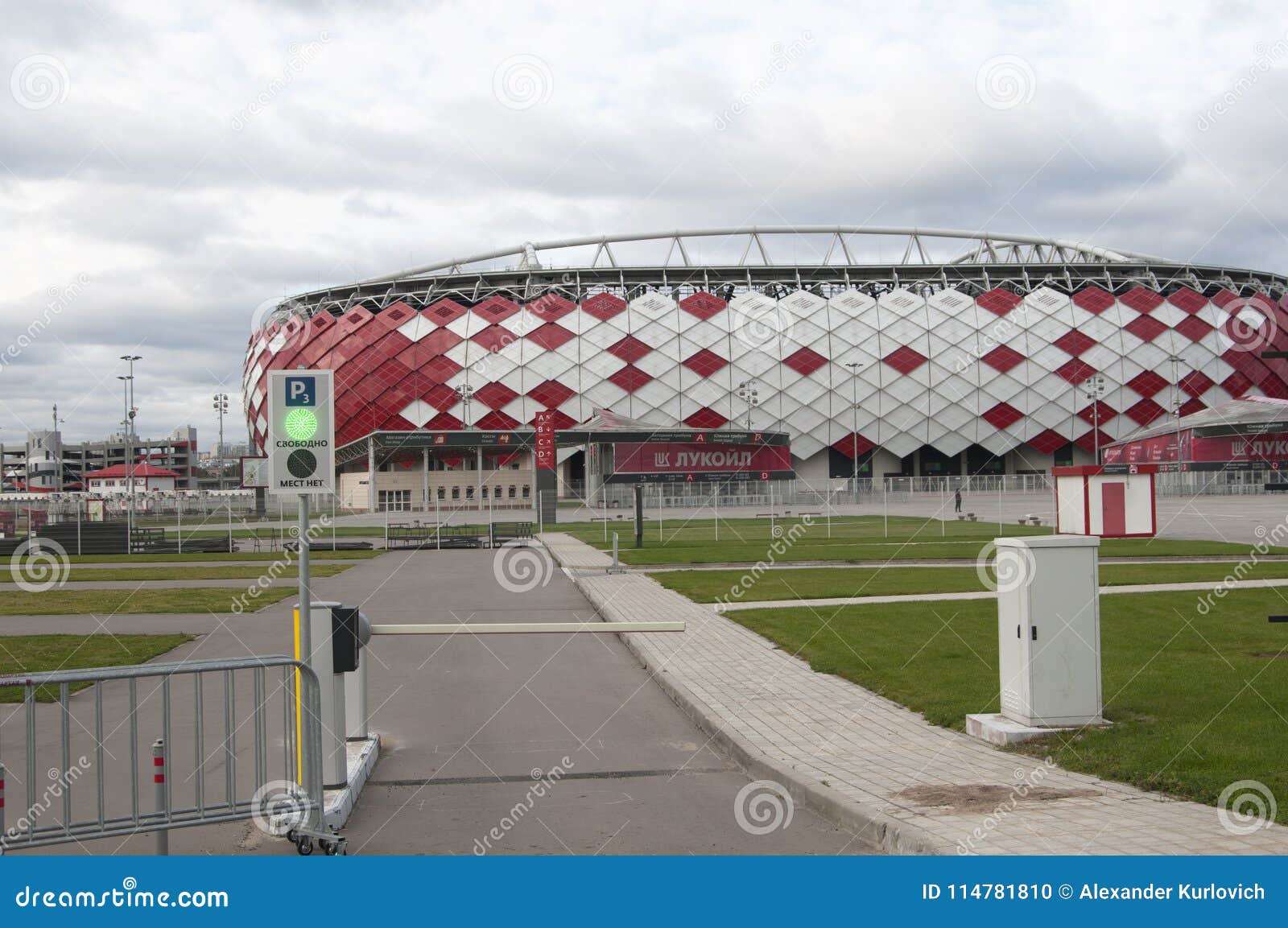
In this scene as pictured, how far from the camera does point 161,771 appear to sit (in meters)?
5.41

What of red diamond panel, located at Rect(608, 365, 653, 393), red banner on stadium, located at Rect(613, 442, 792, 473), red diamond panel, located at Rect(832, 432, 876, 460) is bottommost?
red banner on stadium, located at Rect(613, 442, 792, 473)

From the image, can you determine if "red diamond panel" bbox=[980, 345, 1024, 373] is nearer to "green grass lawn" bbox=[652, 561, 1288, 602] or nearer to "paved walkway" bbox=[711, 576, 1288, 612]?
"green grass lawn" bbox=[652, 561, 1288, 602]

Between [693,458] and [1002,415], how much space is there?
1406 inches

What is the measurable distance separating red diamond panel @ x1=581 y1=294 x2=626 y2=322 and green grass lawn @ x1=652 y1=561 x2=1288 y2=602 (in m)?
68.8

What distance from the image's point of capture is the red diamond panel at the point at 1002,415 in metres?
93.2

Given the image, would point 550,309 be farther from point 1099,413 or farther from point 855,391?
point 1099,413

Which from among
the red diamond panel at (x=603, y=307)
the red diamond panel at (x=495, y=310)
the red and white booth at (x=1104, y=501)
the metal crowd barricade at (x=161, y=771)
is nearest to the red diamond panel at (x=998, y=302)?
the red diamond panel at (x=603, y=307)

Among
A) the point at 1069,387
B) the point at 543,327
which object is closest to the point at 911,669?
the point at 543,327

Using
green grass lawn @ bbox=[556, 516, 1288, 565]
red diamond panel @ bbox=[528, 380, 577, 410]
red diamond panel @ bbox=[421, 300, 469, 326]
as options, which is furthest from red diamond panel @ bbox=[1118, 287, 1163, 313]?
green grass lawn @ bbox=[556, 516, 1288, 565]

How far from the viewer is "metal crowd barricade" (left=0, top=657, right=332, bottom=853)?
5.32 metres

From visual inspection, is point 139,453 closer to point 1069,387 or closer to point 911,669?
point 1069,387

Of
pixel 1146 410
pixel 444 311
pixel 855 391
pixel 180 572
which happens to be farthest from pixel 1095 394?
pixel 180 572

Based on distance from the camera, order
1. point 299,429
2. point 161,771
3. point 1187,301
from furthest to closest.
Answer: point 1187,301, point 299,429, point 161,771

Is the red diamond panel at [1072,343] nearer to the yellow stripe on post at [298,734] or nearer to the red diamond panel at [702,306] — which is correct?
the red diamond panel at [702,306]
